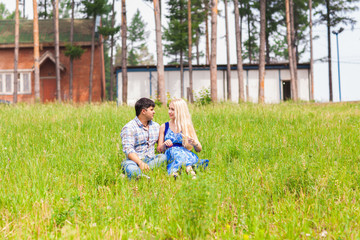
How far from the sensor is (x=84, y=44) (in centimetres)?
2914

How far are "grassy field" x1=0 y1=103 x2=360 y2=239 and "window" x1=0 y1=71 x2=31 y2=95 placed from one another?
2494 cm

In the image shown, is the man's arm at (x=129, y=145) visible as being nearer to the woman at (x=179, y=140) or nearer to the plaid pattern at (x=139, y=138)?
the plaid pattern at (x=139, y=138)

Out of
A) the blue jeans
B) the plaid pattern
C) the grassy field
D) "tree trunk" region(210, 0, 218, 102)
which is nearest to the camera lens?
the grassy field

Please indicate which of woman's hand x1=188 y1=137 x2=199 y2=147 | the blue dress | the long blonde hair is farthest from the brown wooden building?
woman's hand x1=188 y1=137 x2=199 y2=147

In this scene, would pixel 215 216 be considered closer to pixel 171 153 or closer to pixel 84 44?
pixel 171 153

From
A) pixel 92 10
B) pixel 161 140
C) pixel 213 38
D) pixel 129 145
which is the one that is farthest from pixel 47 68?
pixel 129 145

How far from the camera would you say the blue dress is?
15.2 ft

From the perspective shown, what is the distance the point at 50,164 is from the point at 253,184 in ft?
10.1

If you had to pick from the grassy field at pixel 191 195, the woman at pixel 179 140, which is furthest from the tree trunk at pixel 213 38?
the woman at pixel 179 140

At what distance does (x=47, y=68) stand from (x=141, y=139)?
2695cm

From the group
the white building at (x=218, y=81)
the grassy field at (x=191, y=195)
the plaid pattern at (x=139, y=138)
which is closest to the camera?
the grassy field at (x=191, y=195)

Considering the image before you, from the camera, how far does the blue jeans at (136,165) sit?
444cm

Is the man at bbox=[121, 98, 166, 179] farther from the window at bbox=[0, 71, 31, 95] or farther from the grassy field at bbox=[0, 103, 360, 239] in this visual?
the window at bbox=[0, 71, 31, 95]

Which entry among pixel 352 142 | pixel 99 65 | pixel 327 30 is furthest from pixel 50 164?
pixel 327 30
